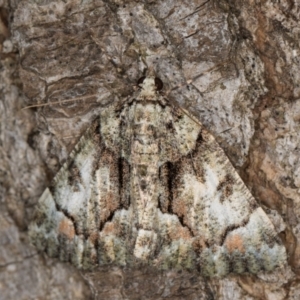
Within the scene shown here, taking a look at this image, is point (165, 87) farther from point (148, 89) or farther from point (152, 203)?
point (152, 203)

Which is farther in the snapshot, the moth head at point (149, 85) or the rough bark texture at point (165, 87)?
the moth head at point (149, 85)

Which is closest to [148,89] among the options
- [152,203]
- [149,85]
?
[149,85]

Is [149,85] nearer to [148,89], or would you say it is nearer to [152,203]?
[148,89]

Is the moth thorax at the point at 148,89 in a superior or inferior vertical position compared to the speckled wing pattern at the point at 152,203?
superior

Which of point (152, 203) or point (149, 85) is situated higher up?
point (149, 85)

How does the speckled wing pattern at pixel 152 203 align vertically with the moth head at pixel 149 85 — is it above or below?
below
